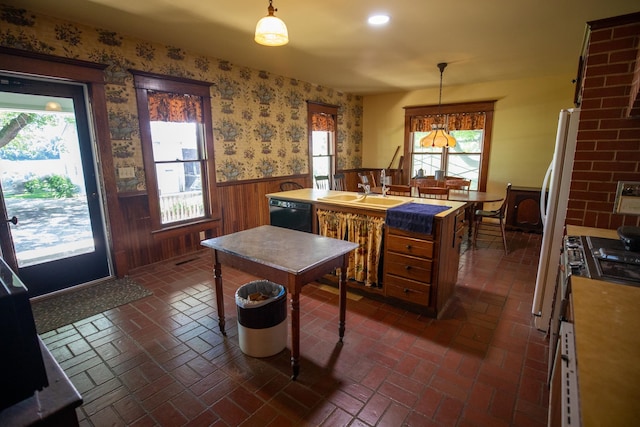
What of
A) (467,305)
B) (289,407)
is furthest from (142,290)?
(467,305)

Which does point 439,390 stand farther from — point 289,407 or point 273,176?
point 273,176

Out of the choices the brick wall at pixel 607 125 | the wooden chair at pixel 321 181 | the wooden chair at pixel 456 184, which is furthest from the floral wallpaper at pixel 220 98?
the brick wall at pixel 607 125

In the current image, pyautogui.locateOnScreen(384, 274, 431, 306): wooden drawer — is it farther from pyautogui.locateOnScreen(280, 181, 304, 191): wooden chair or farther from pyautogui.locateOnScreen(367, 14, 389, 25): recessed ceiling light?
pyautogui.locateOnScreen(280, 181, 304, 191): wooden chair

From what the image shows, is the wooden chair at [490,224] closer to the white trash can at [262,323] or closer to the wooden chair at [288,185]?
the wooden chair at [288,185]

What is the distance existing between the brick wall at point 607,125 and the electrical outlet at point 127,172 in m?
4.01

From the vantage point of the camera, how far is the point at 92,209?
3234 millimetres

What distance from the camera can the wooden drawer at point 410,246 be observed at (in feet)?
8.06

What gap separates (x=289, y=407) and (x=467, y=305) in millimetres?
1886

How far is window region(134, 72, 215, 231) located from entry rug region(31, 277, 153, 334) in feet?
2.64

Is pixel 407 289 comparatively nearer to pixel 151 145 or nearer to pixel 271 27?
pixel 271 27

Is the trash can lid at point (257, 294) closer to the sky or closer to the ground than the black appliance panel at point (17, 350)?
closer to the ground

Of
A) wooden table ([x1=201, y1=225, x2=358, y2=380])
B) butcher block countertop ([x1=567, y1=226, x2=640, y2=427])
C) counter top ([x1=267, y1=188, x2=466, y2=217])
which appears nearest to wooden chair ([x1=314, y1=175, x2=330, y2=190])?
counter top ([x1=267, y1=188, x2=466, y2=217])

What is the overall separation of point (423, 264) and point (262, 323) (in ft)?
4.40

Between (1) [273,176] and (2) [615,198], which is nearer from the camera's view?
(2) [615,198]
